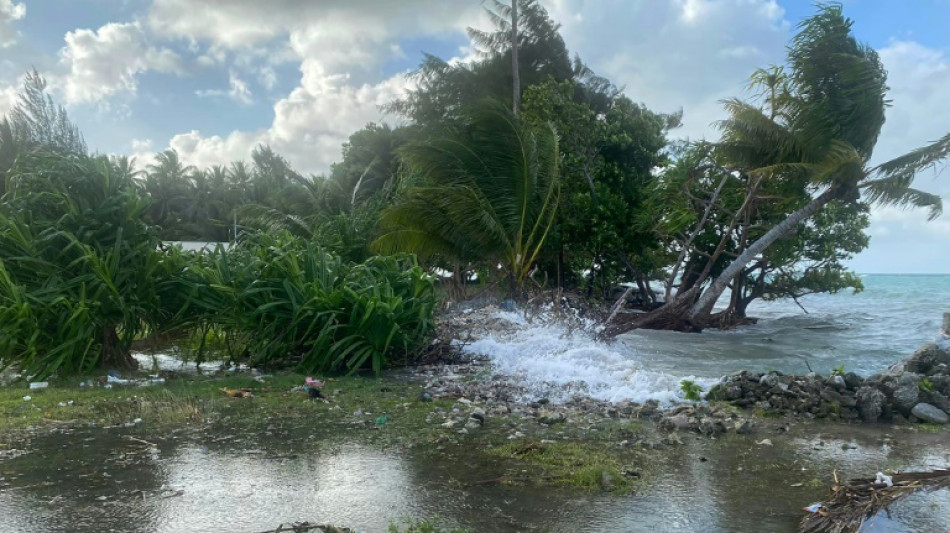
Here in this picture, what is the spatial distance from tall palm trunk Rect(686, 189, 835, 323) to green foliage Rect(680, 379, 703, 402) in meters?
10.3

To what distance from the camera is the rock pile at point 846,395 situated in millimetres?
6531

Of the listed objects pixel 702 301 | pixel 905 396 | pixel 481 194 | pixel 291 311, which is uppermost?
pixel 481 194

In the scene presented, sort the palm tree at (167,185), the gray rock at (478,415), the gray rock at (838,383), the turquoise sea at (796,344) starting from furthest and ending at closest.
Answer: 1. the palm tree at (167,185)
2. the turquoise sea at (796,344)
3. the gray rock at (838,383)
4. the gray rock at (478,415)

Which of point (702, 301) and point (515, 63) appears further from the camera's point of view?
point (515, 63)

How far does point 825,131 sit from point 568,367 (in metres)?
10.2

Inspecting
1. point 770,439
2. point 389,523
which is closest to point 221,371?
point 389,523

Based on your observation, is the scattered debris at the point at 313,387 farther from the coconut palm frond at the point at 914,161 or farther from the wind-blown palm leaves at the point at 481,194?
the coconut palm frond at the point at 914,161

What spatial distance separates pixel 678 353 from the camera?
12.2 metres

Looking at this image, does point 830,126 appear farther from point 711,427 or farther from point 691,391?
point 711,427

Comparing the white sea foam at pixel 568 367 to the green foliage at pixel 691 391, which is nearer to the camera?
the green foliage at pixel 691 391

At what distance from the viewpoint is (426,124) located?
26.7 meters

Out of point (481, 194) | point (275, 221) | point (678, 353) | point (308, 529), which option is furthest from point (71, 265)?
point (275, 221)

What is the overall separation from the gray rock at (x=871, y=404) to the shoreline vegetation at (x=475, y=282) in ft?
0.06

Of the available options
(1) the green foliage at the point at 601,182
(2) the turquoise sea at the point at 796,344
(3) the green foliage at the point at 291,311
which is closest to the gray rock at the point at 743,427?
(2) the turquoise sea at the point at 796,344
